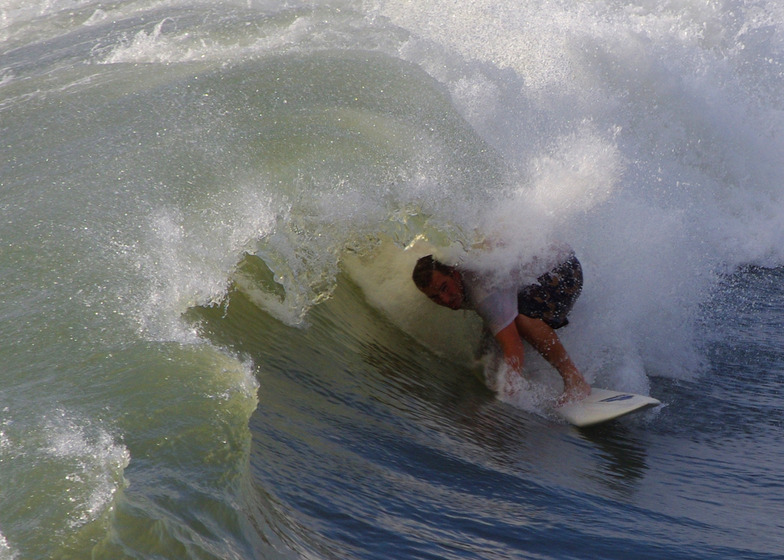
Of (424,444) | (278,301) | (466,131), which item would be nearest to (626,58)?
(466,131)

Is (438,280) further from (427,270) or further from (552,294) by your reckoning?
(552,294)

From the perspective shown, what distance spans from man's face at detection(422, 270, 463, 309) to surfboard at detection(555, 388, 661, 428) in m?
0.85

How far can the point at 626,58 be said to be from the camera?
991 centimetres

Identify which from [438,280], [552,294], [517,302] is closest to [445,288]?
[438,280]

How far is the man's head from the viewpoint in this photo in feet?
16.3

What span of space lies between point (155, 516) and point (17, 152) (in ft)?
10.1

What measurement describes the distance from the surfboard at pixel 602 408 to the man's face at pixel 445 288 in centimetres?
85

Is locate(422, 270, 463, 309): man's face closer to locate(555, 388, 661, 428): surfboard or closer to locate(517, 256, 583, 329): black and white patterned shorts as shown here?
locate(517, 256, 583, 329): black and white patterned shorts

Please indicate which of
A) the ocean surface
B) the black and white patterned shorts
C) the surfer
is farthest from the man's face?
the black and white patterned shorts

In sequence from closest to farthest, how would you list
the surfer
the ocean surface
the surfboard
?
the ocean surface, the surfboard, the surfer

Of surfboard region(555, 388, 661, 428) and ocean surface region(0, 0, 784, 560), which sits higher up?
ocean surface region(0, 0, 784, 560)

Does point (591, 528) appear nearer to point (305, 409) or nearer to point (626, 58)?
point (305, 409)

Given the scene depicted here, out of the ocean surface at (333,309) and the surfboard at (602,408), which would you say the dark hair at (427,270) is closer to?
the ocean surface at (333,309)

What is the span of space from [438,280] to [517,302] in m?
0.48
